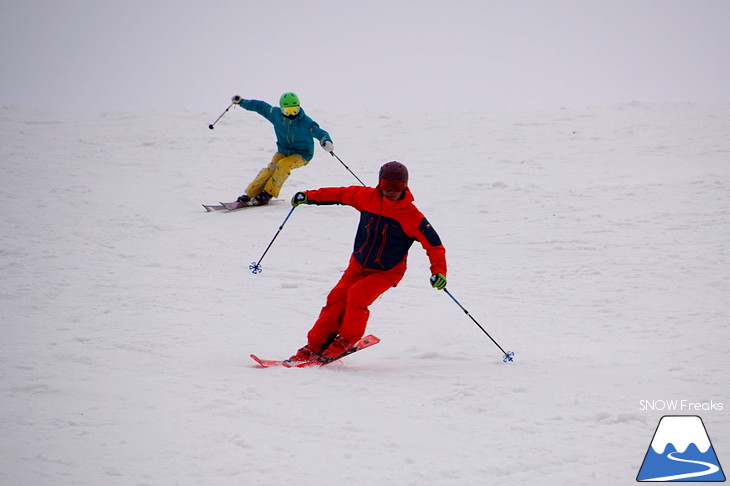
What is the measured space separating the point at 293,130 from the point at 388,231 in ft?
18.1

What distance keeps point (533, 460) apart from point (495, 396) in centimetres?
99

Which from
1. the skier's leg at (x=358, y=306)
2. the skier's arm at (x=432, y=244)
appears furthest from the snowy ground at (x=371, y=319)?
the skier's arm at (x=432, y=244)

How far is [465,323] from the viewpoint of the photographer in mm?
7105

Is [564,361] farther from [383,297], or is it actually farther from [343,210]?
[343,210]

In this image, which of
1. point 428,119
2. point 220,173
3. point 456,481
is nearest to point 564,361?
point 456,481

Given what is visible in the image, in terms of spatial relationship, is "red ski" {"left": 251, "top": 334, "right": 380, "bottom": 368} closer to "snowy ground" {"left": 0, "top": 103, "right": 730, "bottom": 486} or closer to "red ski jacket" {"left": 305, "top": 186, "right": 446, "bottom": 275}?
"snowy ground" {"left": 0, "top": 103, "right": 730, "bottom": 486}

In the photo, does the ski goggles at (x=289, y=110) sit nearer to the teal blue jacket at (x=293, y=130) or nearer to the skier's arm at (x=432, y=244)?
the teal blue jacket at (x=293, y=130)

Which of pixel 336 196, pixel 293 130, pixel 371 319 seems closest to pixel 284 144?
pixel 293 130

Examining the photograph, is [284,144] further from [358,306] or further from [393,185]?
[358,306]

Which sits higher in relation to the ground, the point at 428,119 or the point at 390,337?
the point at 428,119

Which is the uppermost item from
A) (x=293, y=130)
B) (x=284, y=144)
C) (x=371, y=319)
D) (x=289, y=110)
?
(x=289, y=110)

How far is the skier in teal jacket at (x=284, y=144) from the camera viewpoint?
11.1 metres

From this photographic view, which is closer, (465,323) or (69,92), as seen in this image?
(465,323)

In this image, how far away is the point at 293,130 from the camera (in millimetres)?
11156
